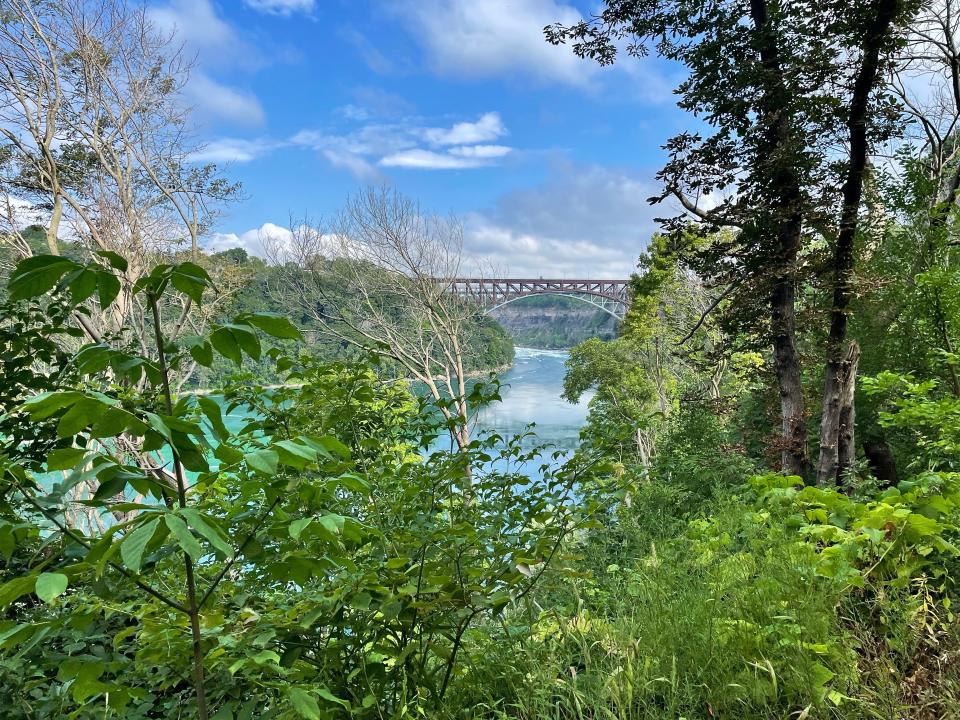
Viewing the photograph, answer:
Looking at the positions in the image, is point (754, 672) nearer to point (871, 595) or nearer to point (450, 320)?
point (871, 595)

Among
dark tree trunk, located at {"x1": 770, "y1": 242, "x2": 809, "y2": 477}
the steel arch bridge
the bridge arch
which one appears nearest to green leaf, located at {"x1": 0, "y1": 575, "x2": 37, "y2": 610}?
dark tree trunk, located at {"x1": 770, "y1": 242, "x2": 809, "y2": 477}

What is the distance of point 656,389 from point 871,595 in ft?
41.5

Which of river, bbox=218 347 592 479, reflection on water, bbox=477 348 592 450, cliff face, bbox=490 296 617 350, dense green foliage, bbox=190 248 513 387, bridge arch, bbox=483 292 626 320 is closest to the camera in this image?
dense green foliage, bbox=190 248 513 387

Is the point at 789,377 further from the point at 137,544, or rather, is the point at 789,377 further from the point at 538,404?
the point at 538,404

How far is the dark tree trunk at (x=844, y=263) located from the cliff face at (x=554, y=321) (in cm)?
1705

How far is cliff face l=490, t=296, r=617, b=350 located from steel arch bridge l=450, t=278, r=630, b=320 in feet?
2.22

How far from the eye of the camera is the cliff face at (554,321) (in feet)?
80.5

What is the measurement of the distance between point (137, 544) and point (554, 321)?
34.3 m

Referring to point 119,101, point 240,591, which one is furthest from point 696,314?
point 240,591

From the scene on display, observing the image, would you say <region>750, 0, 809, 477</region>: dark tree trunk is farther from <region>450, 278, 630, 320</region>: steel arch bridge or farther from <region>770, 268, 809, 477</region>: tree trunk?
<region>450, 278, 630, 320</region>: steel arch bridge

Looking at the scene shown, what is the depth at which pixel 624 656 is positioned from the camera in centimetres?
125

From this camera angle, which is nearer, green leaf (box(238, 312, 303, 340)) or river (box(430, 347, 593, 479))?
green leaf (box(238, 312, 303, 340))

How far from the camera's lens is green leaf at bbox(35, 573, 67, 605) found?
53cm

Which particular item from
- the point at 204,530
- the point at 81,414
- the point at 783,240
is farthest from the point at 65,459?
the point at 783,240
